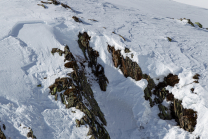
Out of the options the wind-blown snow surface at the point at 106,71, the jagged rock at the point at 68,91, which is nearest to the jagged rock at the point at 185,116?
the wind-blown snow surface at the point at 106,71

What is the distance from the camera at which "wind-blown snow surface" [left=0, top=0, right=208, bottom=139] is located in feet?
24.9

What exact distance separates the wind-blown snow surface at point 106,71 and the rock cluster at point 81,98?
1.11ft

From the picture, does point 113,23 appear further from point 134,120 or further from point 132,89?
point 134,120

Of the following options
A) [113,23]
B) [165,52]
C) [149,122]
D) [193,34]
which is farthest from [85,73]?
[193,34]

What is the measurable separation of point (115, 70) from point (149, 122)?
12.5ft

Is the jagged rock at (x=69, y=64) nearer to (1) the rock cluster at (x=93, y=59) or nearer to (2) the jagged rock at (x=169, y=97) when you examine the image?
(1) the rock cluster at (x=93, y=59)

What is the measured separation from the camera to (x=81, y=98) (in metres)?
8.55

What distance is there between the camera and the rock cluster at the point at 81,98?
7.91 m

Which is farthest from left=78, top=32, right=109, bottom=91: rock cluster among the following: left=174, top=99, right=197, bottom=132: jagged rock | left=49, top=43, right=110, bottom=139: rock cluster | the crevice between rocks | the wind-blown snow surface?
left=174, top=99, right=197, bottom=132: jagged rock

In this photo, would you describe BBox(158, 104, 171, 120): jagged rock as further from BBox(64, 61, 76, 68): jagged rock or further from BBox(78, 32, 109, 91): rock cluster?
BBox(64, 61, 76, 68): jagged rock

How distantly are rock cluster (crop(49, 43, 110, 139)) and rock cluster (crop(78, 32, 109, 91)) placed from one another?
1.04 m

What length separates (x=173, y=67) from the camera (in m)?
9.82

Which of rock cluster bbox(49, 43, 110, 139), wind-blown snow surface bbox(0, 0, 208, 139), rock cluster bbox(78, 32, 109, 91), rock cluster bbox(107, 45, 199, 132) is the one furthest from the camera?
rock cluster bbox(78, 32, 109, 91)

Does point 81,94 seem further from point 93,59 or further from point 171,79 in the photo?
point 171,79
